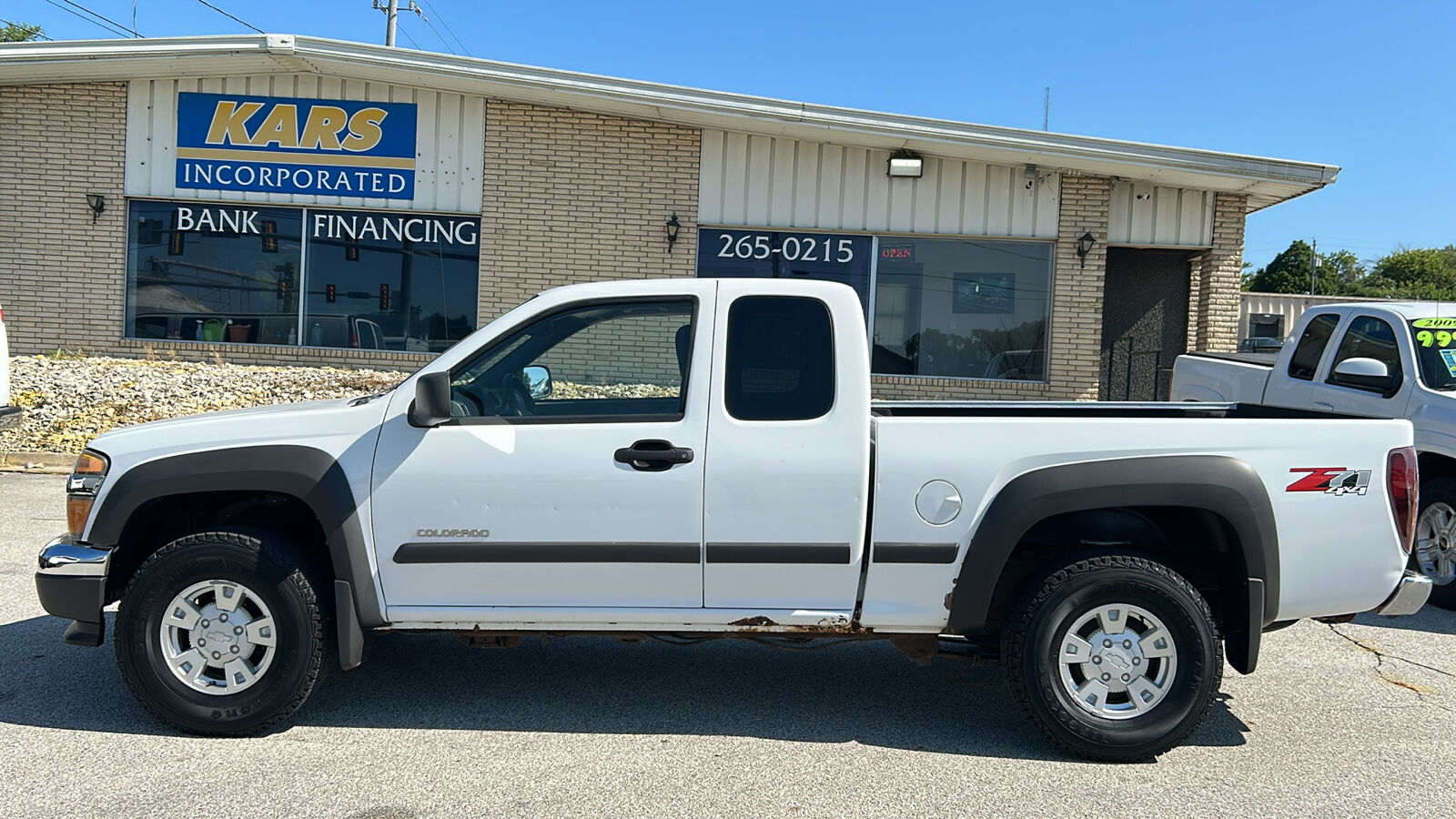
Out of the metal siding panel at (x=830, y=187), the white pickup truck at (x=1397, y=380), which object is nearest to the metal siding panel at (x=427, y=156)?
the metal siding panel at (x=830, y=187)

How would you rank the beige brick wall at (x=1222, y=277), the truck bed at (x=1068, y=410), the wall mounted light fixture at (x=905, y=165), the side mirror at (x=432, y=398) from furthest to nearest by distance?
the beige brick wall at (x=1222, y=277)
the wall mounted light fixture at (x=905, y=165)
the truck bed at (x=1068, y=410)
the side mirror at (x=432, y=398)

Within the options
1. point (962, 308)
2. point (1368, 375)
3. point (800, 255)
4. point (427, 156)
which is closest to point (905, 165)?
point (800, 255)

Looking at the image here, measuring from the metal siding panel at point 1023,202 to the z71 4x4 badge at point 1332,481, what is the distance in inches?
402

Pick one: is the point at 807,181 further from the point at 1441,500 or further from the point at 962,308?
the point at 1441,500

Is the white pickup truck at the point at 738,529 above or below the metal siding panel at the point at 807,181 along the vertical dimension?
below

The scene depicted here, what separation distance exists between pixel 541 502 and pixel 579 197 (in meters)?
10.5

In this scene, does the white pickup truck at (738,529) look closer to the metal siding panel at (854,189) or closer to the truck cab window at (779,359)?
the truck cab window at (779,359)

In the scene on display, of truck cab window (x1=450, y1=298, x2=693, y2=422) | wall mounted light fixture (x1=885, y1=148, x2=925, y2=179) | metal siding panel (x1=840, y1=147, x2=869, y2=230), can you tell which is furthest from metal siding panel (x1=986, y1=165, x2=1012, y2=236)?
truck cab window (x1=450, y1=298, x2=693, y2=422)

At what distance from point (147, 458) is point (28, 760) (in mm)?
1155

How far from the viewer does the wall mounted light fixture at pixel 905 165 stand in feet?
44.3

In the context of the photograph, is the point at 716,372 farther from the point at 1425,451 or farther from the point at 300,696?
the point at 1425,451

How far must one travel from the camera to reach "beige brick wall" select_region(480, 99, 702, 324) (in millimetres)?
13953

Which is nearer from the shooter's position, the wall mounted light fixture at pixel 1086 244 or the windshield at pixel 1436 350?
the windshield at pixel 1436 350

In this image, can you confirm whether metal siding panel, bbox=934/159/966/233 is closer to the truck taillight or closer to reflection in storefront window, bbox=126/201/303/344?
reflection in storefront window, bbox=126/201/303/344
